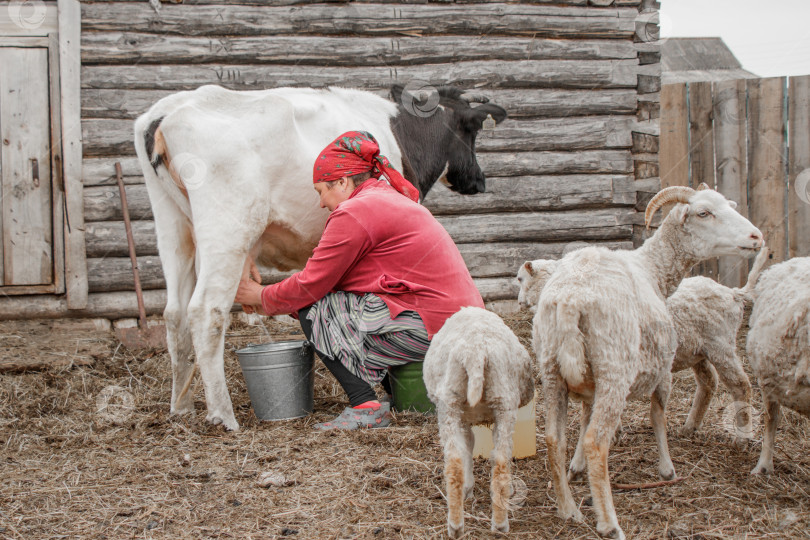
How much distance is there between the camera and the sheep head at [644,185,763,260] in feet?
10.7

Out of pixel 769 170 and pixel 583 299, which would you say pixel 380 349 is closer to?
pixel 583 299

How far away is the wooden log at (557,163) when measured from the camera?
7184mm

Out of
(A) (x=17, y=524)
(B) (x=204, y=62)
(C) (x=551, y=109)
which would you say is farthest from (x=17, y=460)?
(C) (x=551, y=109)

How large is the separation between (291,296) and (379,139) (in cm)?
178

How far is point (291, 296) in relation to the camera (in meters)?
3.85

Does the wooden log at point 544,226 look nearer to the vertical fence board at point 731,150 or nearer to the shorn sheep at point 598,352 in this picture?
the vertical fence board at point 731,150

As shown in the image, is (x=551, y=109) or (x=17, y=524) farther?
(x=551, y=109)

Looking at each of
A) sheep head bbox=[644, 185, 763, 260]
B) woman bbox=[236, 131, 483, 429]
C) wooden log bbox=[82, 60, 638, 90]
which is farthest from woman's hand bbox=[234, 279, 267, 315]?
wooden log bbox=[82, 60, 638, 90]

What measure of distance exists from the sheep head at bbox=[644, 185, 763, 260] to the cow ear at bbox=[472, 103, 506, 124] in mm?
2964

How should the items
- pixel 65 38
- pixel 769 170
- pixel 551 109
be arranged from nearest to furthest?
pixel 65 38 → pixel 551 109 → pixel 769 170

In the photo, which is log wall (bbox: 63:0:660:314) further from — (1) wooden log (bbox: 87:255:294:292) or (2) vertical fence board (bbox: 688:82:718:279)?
(2) vertical fence board (bbox: 688:82:718:279)

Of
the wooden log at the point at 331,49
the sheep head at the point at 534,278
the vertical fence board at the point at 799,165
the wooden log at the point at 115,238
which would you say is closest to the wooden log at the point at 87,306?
the wooden log at the point at 115,238

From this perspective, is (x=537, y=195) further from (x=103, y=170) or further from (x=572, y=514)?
(x=572, y=514)

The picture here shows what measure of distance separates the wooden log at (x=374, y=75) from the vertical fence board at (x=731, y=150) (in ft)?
4.31
